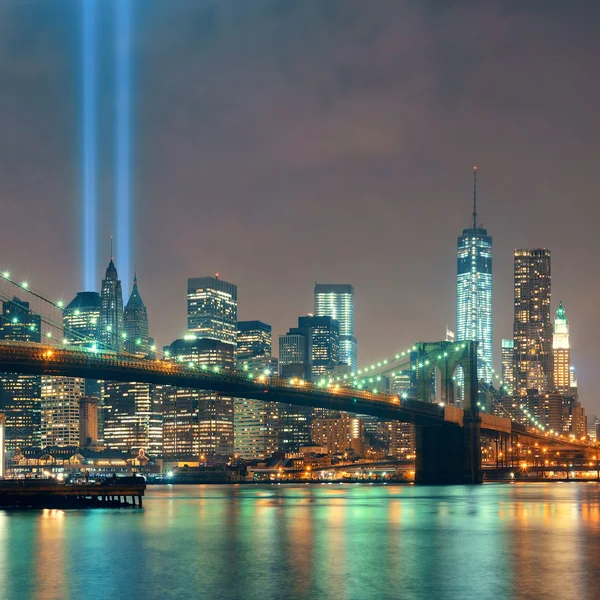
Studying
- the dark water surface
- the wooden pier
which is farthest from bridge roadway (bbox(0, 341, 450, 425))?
the dark water surface

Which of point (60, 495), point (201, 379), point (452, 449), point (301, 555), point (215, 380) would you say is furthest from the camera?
point (452, 449)

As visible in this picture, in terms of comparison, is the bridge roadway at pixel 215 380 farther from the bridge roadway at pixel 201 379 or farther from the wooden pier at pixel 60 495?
the wooden pier at pixel 60 495

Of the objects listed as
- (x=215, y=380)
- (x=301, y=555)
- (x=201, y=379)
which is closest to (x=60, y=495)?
(x=201, y=379)

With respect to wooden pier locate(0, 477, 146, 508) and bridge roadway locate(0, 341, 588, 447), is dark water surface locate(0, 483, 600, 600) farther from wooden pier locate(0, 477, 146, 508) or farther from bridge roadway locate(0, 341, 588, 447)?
bridge roadway locate(0, 341, 588, 447)

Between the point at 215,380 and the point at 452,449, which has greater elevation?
the point at 215,380

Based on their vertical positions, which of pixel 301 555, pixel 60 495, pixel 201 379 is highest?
pixel 201 379

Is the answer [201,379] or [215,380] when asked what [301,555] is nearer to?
[201,379]

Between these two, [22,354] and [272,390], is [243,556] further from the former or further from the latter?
[272,390]
